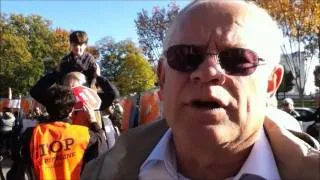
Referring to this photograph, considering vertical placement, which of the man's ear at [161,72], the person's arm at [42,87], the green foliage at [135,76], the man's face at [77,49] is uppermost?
the man's face at [77,49]

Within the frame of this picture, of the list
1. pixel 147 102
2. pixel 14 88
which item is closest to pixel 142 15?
pixel 147 102

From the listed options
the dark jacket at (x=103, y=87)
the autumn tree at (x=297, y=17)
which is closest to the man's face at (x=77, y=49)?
the dark jacket at (x=103, y=87)

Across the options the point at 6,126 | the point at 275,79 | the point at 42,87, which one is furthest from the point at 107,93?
the point at 6,126

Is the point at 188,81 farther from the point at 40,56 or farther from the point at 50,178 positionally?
the point at 40,56

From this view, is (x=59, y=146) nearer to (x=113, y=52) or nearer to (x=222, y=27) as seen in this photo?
(x=222, y=27)

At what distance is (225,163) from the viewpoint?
1568mm

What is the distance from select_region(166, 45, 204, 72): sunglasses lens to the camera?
1515 mm

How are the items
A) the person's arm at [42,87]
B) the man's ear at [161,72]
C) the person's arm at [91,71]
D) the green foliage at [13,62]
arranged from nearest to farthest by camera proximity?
the man's ear at [161,72], the person's arm at [42,87], the person's arm at [91,71], the green foliage at [13,62]

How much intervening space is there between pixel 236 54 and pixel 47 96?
98.3 inches

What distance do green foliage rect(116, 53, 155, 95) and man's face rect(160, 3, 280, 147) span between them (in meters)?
44.1

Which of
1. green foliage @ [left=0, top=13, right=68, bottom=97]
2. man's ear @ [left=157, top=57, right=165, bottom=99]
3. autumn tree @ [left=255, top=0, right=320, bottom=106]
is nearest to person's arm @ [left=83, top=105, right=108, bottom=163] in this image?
man's ear @ [left=157, top=57, right=165, bottom=99]

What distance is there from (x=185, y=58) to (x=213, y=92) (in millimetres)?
148

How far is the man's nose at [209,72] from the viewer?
1453 mm

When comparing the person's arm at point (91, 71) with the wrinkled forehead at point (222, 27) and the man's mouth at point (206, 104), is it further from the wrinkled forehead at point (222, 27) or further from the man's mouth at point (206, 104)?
the man's mouth at point (206, 104)
